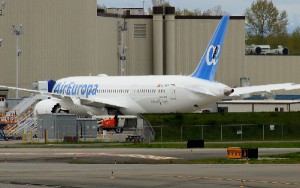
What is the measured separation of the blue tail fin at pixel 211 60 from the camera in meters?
96.4

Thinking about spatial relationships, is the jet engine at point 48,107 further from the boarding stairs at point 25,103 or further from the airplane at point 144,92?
the boarding stairs at point 25,103

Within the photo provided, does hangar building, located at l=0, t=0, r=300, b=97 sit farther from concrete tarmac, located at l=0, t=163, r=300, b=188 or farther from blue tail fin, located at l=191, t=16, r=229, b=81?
concrete tarmac, located at l=0, t=163, r=300, b=188

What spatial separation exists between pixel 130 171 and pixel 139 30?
93.2 metres

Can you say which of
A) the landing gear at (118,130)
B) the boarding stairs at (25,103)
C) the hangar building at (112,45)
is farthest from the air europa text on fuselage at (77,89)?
the hangar building at (112,45)

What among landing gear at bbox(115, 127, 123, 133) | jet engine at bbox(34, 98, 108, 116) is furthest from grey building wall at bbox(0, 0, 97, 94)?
landing gear at bbox(115, 127, 123, 133)

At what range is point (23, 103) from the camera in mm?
106000

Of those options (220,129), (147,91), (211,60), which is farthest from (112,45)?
(220,129)

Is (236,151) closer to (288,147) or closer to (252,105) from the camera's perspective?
(288,147)

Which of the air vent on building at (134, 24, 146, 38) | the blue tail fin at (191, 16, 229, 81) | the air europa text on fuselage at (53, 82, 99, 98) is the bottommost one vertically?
the air europa text on fuselage at (53, 82, 99, 98)

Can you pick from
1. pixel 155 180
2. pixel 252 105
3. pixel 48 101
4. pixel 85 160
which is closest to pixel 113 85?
pixel 48 101

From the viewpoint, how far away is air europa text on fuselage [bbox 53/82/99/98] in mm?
99625

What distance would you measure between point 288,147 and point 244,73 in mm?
77346

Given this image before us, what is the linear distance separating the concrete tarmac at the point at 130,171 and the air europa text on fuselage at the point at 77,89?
124ft

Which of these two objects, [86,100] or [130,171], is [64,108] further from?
[130,171]
